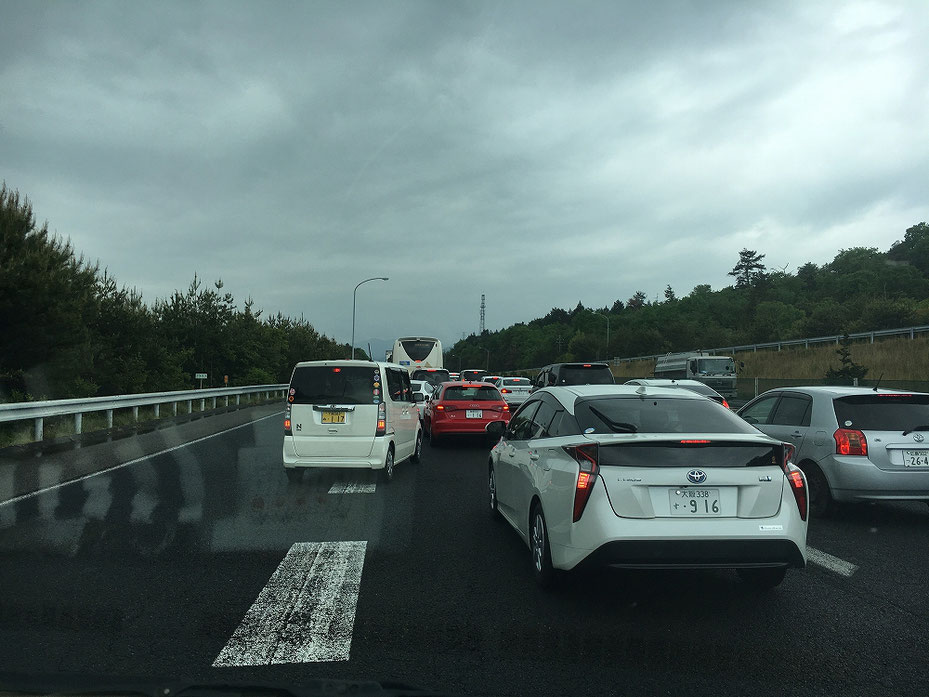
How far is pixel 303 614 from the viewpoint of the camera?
4793 millimetres

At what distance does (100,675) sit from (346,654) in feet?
4.04

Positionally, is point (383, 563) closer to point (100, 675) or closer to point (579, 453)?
point (579, 453)

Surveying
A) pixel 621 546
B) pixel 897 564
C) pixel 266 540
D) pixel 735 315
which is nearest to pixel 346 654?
pixel 621 546

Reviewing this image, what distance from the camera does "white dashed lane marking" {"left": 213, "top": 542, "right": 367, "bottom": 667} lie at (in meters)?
4.09

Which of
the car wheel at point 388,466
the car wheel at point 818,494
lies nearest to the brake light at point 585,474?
the car wheel at point 818,494

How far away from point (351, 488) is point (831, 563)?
6276 millimetres

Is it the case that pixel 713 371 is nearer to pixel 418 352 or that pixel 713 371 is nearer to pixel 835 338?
pixel 835 338

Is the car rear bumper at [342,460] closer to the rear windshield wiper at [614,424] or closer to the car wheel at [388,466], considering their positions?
the car wheel at [388,466]

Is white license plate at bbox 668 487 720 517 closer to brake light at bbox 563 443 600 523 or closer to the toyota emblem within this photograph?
the toyota emblem

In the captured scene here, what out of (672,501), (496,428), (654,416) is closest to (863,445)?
(654,416)

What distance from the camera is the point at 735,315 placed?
121312mm

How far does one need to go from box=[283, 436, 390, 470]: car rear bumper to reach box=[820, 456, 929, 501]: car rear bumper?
5908mm

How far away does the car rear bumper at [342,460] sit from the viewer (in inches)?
417

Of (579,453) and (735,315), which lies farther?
(735,315)
